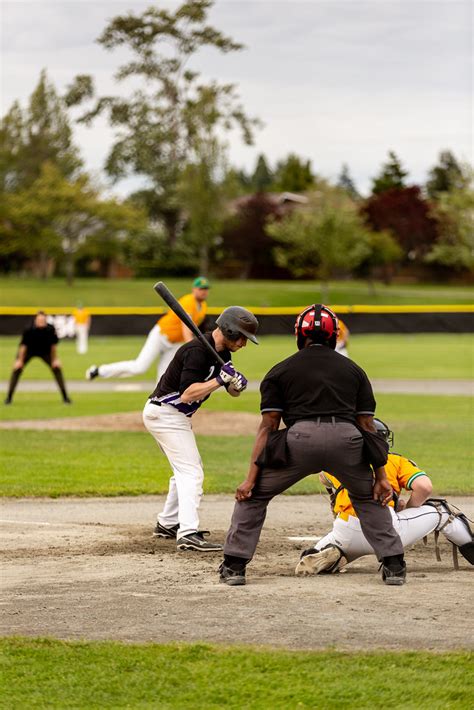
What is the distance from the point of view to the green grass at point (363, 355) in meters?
32.8

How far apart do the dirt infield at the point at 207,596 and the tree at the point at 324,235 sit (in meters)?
63.7

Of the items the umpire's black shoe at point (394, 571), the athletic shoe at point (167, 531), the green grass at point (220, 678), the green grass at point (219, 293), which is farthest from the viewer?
the green grass at point (219, 293)

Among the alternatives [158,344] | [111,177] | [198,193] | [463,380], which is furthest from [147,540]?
[111,177]

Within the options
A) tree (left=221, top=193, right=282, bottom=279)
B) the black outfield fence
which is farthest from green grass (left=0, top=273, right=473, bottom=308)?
the black outfield fence

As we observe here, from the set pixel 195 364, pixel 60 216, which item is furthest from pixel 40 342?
pixel 60 216

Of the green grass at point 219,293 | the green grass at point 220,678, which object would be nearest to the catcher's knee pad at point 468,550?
the green grass at point 220,678

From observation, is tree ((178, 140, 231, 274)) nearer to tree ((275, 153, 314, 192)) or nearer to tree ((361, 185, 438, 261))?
tree ((361, 185, 438, 261))

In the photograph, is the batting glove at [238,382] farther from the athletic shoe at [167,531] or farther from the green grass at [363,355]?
the green grass at [363,355]

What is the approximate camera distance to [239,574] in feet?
25.2

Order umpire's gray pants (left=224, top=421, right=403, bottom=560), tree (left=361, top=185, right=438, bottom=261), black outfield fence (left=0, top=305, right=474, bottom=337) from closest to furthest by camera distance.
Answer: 1. umpire's gray pants (left=224, top=421, right=403, bottom=560)
2. black outfield fence (left=0, top=305, right=474, bottom=337)
3. tree (left=361, top=185, right=438, bottom=261)

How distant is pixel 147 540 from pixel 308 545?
132 cm

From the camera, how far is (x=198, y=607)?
7.03 meters

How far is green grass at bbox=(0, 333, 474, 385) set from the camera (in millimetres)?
32812

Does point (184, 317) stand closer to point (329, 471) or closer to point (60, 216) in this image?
point (329, 471)
